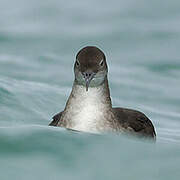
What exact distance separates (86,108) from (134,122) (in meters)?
0.93

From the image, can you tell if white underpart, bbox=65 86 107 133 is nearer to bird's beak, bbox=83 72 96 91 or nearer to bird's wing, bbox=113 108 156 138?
bird's beak, bbox=83 72 96 91

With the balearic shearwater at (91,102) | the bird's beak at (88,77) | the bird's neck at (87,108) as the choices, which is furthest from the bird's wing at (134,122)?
the bird's beak at (88,77)

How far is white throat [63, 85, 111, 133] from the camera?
9.16 m

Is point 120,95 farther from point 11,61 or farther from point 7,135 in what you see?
point 7,135

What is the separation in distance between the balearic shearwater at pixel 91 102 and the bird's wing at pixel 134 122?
0.03 m

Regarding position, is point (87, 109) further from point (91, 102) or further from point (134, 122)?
point (134, 122)

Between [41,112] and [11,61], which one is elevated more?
[11,61]

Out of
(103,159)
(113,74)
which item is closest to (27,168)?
(103,159)

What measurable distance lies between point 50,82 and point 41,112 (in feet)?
10.4

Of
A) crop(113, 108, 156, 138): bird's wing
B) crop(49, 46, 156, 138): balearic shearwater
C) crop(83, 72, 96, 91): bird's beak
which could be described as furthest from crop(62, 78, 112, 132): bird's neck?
crop(113, 108, 156, 138): bird's wing

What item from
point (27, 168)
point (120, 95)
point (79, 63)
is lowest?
point (27, 168)

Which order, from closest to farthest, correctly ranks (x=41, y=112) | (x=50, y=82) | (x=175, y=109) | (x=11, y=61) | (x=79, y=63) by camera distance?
(x=79, y=63), (x=41, y=112), (x=175, y=109), (x=50, y=82), (x=11, y=61)

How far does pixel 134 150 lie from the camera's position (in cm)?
722

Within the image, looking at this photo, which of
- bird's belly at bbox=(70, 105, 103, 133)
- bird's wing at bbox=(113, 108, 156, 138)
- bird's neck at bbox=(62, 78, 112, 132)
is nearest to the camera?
bird's belly at bbox=(70, 105, 103, 133)
